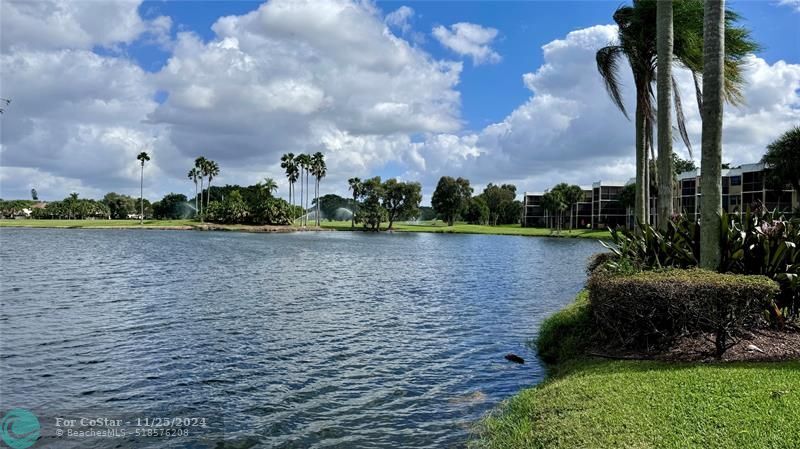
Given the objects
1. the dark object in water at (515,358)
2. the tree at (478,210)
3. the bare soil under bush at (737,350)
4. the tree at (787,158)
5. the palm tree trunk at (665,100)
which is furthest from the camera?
the tree at (478,210)

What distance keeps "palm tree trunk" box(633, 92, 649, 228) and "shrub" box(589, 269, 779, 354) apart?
10.2 m

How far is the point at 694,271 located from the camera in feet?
33.6

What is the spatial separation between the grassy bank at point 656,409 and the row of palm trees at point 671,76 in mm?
3571

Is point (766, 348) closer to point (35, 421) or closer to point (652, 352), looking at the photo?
point (652, 352)

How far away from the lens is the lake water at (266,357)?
31.0 feet

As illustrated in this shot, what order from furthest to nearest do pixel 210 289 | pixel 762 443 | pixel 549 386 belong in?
pixel 210 289 < pixel 549 386 < pixel 762 443

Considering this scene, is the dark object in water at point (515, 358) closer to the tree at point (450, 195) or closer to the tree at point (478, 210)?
the tree at point (450, 195)

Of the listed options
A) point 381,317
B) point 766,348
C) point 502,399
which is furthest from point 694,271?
point 381,317

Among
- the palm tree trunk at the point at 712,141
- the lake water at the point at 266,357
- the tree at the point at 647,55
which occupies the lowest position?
the lake water at the point at 266,357

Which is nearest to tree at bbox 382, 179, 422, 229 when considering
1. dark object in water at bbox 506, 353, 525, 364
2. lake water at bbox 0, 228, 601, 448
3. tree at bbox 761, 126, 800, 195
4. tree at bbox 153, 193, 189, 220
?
tree at bbox 153, 193, 189, 220

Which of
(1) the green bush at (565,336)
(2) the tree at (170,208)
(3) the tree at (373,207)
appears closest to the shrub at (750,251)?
(1) the green bush at (565,336)

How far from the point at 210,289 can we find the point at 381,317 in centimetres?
1098

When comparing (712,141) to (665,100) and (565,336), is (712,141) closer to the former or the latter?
(665,100)

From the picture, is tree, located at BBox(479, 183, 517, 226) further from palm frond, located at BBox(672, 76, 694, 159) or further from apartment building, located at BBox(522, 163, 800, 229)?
palm frond, located at BBox(672, 76, 694, 159)
